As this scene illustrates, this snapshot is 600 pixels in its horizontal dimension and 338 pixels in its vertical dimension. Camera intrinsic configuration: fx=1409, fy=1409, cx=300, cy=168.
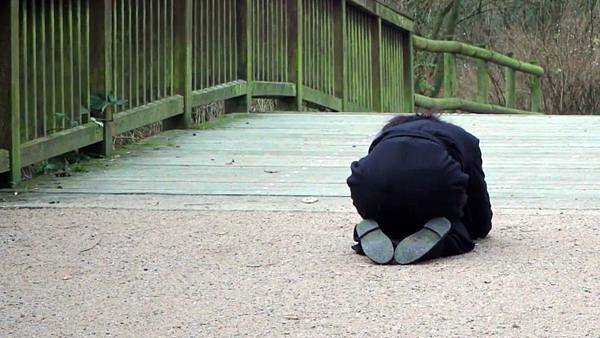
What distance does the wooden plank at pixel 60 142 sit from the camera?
7243mm

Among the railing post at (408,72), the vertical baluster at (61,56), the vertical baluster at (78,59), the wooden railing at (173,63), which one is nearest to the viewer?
the wooden railing at (173,63)

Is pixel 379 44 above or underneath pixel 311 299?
above

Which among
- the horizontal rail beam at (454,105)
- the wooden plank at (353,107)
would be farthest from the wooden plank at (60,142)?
the horizontal rail beam at (454,105)

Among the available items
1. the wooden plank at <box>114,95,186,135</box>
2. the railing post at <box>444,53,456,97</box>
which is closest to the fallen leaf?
the wooden plank at <box>114,95,186,135</box>

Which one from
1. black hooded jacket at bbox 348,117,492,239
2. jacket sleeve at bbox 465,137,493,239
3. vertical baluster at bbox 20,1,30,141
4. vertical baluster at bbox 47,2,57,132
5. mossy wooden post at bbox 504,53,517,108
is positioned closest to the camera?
black hooded jacket at bbox 348,117,492,239

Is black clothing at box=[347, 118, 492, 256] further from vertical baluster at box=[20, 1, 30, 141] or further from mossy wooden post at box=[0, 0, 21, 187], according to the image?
vertical baluster at box=[20, 1, 30, 141]

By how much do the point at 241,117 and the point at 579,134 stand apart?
2.78 m

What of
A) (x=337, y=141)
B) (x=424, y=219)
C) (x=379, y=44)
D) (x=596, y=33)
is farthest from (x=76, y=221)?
(x=596, y=33)

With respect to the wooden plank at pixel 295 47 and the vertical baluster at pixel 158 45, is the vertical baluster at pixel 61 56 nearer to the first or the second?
the vertical baluster at pixel 158 45

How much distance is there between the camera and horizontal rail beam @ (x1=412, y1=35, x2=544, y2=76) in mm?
15945

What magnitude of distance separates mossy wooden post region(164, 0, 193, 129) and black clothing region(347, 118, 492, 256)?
4.44 metres

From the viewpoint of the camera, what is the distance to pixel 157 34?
30.8ft

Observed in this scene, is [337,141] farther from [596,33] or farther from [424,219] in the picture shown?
[596,33]

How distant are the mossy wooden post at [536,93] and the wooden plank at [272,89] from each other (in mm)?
6079
